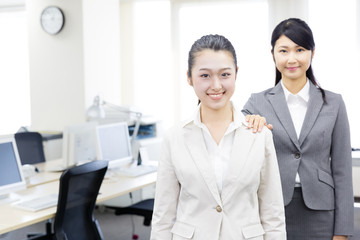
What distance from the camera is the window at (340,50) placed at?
199 inches

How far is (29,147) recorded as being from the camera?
4383 mm

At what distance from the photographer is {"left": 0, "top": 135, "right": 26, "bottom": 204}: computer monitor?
9.77 feet

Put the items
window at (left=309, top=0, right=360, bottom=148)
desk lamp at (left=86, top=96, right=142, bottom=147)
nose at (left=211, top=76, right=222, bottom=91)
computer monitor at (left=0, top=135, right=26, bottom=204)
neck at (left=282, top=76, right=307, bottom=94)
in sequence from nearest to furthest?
nose at (left=211, top=76, right=222, bottom=91)
neck at (left=282, top=76, right=307, bottom=94)
computer monitor at (left=0, top=135, right=26, bottom=204)
desk lamp at (left=86, top=96, right=142, bottom=147)
window at (left=309, top=0, right=360, bottom=148)

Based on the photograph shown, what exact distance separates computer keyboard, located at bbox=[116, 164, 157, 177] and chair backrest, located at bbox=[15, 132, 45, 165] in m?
0.99

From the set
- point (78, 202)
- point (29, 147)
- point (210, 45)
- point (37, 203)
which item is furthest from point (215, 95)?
point (29, 147)

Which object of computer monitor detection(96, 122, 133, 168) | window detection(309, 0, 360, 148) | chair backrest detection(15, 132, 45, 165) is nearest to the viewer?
computer monitor detection(96, 122, 133, 168)

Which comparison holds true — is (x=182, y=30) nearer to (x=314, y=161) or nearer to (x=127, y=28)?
(x=127, y=28)

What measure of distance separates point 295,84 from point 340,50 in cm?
377

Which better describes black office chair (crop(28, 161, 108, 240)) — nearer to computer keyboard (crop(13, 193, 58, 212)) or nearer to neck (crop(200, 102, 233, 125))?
computer keyboard (crop(13, 193, 58, 212))

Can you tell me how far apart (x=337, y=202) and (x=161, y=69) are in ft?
14.6

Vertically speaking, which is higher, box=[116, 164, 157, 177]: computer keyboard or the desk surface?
box=[116, 164, 157, 177]: computer keyboard

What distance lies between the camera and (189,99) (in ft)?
19.0

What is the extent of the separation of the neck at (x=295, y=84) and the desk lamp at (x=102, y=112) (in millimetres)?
3090

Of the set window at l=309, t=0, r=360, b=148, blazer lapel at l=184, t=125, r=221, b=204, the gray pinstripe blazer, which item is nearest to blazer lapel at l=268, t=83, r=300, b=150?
the gray pinstripe blazer
